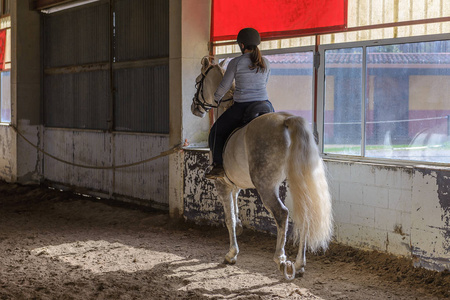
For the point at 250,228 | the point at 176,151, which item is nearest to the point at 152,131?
the point at 176,151

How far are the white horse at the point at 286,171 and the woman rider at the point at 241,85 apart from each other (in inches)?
5.6

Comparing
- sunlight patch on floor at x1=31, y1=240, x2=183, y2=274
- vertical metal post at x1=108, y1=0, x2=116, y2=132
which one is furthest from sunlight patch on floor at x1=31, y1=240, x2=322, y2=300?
vertical metal post at x1=108, y1=0, x2=116, y2=132

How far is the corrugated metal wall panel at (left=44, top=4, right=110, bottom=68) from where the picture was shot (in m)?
10.2

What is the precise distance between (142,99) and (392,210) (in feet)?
16.5

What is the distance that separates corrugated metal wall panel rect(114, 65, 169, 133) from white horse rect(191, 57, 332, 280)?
3.60m

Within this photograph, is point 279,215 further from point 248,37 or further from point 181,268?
point 248,37

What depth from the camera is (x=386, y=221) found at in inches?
219

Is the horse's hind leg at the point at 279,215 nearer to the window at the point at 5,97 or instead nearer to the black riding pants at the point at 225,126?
the black riding pants at the point at 225,126

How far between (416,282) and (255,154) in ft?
6.11

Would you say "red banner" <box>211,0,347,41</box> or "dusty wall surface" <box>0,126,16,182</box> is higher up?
"red banner" <box>211,0,347,41</box>

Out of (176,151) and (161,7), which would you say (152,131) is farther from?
(161,7)

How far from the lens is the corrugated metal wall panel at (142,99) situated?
877 cm

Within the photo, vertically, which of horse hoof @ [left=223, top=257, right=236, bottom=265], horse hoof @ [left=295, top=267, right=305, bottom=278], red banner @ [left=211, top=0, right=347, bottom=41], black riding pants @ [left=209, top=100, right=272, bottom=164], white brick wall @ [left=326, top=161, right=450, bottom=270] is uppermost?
red banner @ [left=211, top=0, right=347, bottom=41]

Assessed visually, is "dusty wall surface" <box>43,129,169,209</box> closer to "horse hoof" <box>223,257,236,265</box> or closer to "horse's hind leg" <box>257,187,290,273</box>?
"horse hoof" <box>223,257,236,265</box>
